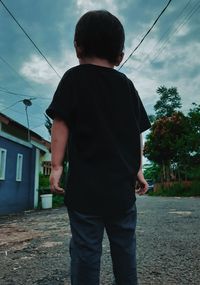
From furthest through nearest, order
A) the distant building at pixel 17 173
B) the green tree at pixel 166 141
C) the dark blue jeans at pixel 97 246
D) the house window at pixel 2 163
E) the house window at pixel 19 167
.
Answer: the green tree at pixel 166 141
the house window at pixel 19 167
the distant building at pixel 17 173
the house window at pixel 2 163
the dark blue jeans at pixel 97 246

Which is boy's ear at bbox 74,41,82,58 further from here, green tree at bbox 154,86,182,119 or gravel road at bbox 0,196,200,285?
green tree at bbox 154,86,182,119

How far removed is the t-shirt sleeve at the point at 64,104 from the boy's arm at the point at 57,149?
0.10 feet

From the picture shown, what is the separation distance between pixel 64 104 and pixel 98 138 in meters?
0.23

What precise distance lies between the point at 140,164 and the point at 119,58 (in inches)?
22.3

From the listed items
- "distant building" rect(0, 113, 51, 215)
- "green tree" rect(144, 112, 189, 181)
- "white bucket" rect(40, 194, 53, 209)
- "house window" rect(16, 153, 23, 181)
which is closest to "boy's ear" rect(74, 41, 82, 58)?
"distant building" rect(0, 113, 51, 215)

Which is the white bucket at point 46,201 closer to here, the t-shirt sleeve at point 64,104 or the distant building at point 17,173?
the distant building at point 17,173

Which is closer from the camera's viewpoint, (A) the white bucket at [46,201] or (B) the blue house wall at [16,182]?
(B) the blue house wall at [16,182]

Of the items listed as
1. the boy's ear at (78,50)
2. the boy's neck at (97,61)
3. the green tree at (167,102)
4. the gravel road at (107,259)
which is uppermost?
the green tree at (167,102)

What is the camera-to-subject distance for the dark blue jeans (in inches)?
64.2

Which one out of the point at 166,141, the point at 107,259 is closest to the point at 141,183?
the point at 107,259

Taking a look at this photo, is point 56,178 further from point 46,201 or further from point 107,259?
point 46,201

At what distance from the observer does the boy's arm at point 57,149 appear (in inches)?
67.8

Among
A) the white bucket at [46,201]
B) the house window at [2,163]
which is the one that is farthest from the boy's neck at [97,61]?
the white bucket at [46,201]

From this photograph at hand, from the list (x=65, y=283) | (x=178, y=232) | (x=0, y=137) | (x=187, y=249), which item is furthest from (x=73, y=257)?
(x=0, y=137)
